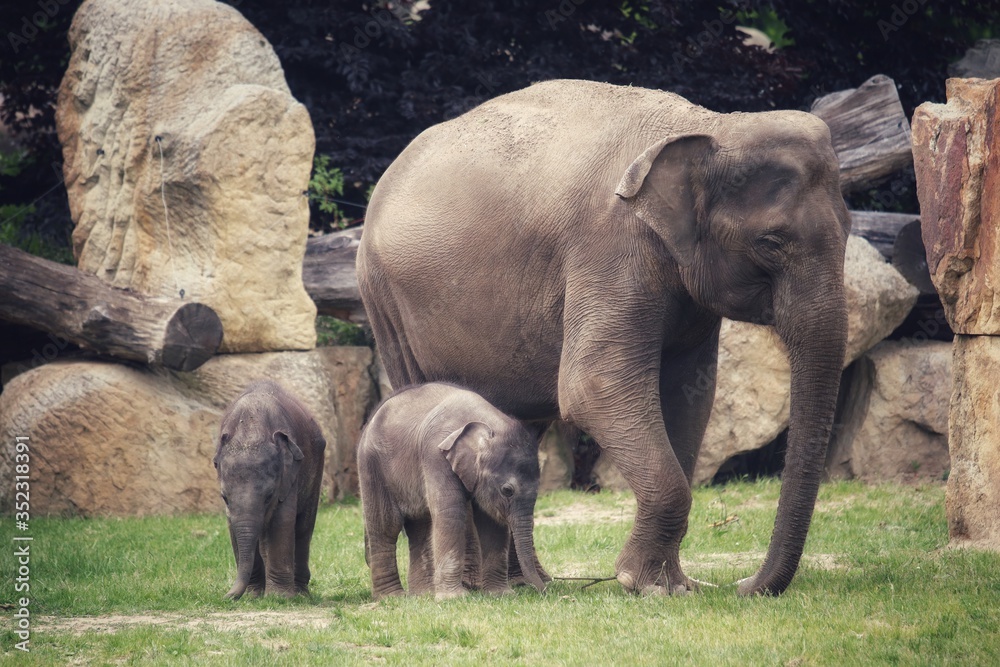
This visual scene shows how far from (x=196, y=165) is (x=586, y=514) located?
475cm

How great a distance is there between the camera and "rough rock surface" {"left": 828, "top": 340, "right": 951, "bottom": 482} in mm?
12727

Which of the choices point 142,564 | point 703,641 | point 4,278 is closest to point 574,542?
point 142,564

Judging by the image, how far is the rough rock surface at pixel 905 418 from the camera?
1273 centimetres

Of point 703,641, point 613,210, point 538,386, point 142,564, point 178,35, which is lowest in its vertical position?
point 142,564

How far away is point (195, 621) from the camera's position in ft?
23.9

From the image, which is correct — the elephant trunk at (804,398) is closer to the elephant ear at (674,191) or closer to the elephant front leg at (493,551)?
the elephant ear at (674,191)

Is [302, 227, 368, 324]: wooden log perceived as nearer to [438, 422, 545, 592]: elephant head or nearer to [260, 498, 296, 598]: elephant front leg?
[260, 498, 296, 598]: elephant front leg

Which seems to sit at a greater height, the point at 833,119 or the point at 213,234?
the point at 833,119

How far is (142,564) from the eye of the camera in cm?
941

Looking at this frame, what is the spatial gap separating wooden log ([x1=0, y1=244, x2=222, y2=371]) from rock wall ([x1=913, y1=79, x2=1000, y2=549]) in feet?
19.9

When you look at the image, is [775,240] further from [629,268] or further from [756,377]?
[756,377]

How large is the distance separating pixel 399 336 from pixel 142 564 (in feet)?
8.42

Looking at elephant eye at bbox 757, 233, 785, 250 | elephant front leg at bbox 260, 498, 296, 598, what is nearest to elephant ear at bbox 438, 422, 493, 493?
elephant front leg at bbox 260, 498, 296, 598

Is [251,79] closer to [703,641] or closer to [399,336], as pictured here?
[399,336]
